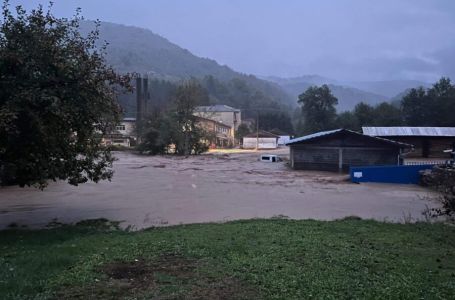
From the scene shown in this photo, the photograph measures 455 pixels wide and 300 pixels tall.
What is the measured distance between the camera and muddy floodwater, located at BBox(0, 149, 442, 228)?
19719 millimetres

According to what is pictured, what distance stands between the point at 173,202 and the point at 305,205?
6.45 meters

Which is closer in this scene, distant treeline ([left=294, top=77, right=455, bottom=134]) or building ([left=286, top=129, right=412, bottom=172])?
building ([left=286, top=129, right=412, bottom=172])

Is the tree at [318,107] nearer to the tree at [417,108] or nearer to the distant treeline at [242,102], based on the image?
the tree at [417,108]

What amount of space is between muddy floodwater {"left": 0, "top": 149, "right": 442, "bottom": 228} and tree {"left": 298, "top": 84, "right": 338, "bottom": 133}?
63.3 m

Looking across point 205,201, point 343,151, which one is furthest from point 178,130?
point 205,201

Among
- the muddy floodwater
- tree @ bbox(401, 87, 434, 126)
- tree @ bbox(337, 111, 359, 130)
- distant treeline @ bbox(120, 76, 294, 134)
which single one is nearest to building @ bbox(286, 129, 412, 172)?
the muddy floodwater

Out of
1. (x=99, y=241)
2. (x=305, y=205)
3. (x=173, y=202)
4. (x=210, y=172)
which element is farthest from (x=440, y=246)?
(x=210, y=172)

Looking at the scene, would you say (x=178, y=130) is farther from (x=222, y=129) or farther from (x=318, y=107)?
(x=222, y=129)

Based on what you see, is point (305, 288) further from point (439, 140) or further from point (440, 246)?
point (439, 140)

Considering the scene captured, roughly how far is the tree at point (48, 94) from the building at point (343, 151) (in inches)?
1322

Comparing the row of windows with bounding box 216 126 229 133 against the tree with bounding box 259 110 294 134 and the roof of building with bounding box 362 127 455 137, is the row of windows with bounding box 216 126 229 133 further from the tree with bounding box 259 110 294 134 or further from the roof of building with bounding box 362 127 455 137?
the roof of building with bounding box 362 127 455 137

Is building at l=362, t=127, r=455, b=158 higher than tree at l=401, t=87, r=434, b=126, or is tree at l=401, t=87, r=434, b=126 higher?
tree at l=401, t=87, r=434, b=126

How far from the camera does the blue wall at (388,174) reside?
124 feet

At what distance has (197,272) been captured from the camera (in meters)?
7.55
